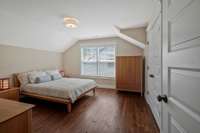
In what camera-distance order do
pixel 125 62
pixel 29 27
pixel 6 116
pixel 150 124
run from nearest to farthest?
pixel 6 116
pixel 150 124
pixel 29 27
pixel 125 62

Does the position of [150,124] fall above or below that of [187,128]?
below

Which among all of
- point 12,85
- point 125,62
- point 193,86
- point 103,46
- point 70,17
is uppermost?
point 70,17

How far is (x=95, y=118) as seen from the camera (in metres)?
2.35

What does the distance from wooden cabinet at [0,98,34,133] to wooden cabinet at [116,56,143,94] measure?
3333 mm

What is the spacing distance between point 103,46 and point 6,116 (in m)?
4.29

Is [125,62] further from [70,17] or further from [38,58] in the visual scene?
[38,58]

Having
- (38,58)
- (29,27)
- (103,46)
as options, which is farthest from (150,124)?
(38,58)

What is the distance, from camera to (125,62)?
4082 mm

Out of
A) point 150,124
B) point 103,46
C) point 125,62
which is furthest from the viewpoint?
point 103,46

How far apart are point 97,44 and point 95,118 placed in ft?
11.1

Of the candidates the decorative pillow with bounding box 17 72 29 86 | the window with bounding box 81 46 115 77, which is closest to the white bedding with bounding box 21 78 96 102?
the decorative pillow with bounding box 17 72 29 86

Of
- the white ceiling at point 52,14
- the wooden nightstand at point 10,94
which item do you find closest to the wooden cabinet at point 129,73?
the white ceiling at point 52,14

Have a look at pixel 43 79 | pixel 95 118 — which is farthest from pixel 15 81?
pixel 95 118

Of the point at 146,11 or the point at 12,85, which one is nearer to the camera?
the point at 146,11
